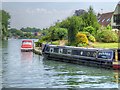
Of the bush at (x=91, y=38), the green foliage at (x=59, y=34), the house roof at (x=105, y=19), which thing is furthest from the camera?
the house roof at (x=105, y=19)

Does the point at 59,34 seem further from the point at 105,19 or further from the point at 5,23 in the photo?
the point at 5,23

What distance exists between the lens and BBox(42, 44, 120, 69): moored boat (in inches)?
1291

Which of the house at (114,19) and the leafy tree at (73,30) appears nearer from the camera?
the leafy tree at (73,30)

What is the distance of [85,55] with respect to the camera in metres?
36.5

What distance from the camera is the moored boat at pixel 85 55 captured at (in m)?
32.8

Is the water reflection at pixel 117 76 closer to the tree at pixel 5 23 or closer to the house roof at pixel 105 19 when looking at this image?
the house roof at pixel 105 19

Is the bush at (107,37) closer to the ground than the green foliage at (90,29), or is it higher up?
closer to the ground

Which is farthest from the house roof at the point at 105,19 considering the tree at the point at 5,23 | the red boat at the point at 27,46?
the tree at the point at 5,23

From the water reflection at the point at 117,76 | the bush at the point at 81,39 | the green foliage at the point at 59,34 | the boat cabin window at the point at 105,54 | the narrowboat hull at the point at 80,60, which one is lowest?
the water reflection at the point at 117,76

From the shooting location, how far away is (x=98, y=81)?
24.2 m

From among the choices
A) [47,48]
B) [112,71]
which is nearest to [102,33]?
[47,48]

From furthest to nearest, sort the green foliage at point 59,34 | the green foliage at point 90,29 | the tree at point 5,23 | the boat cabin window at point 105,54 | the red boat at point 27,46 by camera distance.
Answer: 1. the tree at point 5,23
2. the red boat at point 27,46
3. the green foliage at point 59,34
4. the green foliage at point 90,29
5. the boat cabin window at point 105,54

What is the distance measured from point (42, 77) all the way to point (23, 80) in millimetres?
2213

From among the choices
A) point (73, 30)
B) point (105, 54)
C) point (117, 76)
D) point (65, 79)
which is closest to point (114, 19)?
point (73, 30)
